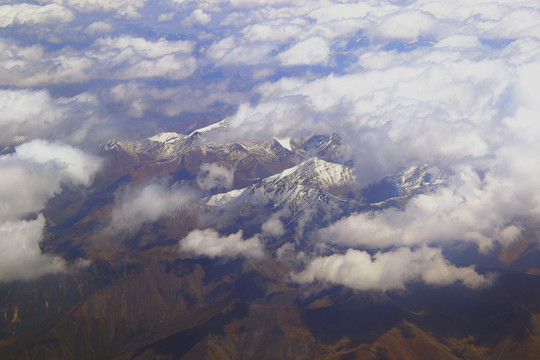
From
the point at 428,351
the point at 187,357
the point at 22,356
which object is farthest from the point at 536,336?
the point at 22,356

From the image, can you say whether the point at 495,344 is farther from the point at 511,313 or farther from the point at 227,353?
the point at 227,353

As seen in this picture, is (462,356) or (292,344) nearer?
(462,356)

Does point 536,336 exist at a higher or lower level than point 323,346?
higher

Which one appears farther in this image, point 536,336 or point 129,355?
point 129,355

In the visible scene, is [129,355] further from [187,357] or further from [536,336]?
[536,336]

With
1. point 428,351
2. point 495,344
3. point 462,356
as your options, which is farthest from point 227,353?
point 495,344

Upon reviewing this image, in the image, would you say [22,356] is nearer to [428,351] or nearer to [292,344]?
[292,344]

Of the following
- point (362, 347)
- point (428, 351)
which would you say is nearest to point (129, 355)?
point (362, 347)
